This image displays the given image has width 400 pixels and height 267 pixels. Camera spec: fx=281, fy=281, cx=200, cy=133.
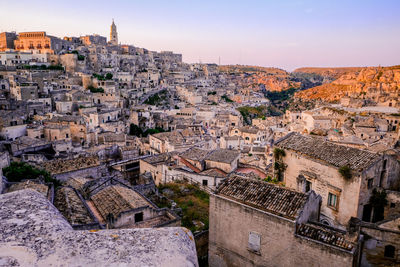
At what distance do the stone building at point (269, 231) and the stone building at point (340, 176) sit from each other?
1.59 metres

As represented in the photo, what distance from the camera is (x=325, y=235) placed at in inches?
379

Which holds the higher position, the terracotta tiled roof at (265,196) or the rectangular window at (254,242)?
the terracotta tiled roof at (265,196)

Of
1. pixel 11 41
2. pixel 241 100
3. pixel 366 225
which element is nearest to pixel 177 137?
pixel 366 225

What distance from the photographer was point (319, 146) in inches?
574

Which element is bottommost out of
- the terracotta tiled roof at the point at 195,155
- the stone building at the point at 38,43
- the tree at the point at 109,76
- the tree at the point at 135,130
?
the tree at the point at 135,130

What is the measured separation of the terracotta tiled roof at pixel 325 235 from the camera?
9234mm

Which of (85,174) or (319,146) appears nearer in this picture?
(319,146)

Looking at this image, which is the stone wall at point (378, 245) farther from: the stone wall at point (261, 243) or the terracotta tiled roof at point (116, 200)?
the terracotta tiled roof at point (116, 200)

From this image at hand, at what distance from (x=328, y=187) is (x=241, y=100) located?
7821cm

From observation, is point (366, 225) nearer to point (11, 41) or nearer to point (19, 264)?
point (19, 264)

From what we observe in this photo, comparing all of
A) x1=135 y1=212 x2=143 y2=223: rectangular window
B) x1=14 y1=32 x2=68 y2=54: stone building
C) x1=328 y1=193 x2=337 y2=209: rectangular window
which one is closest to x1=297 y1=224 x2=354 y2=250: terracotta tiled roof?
x1=328 y1=193 x2=337 y2=209: rectangular window

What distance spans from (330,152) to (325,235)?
5489mm

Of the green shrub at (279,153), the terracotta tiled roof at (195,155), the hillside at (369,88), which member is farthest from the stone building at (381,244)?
the hillside at (369,88)

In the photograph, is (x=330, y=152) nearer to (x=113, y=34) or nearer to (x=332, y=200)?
(x=332, y=200)
